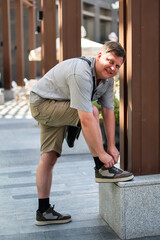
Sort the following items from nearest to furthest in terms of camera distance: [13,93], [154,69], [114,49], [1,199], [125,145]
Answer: [114,49], [154,69], [125,145], [1,199], [13,93]

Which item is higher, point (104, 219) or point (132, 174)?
point (132, 174)

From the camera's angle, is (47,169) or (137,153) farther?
(47,169)

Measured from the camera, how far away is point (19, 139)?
26.2 feet

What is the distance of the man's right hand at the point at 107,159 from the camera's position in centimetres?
311

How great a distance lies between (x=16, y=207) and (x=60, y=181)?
101 cm

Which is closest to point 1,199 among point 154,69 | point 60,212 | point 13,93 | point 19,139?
point 60,212

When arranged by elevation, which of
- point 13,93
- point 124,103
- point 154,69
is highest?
point 154,69

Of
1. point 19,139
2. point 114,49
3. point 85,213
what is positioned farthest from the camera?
point 19,139

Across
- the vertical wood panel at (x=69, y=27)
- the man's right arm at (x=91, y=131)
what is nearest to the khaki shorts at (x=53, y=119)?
the man's right arm at (x=91, y=131)

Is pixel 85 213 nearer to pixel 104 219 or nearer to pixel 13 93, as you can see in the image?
pixel 104 219

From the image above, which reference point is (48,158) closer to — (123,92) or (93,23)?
(123,92)

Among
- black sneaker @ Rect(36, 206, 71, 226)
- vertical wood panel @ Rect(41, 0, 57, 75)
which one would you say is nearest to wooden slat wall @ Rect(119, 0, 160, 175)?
black sneaker @ Rect(36, 206, 71, 226)

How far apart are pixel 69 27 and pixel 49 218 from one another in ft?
10.7

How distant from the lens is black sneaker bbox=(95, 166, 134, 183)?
3113 millimetres
